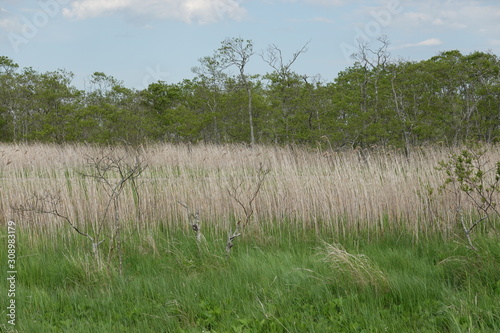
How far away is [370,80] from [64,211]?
14.0 m

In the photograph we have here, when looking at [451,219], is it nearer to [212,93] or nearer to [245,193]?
[245,193]

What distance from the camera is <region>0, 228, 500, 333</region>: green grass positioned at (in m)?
2.95

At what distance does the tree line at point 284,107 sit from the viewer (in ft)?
49.3

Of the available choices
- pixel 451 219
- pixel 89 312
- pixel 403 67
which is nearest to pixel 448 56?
pixel 403 67

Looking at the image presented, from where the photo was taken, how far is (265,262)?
4074 millimetres

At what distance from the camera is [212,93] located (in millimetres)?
21219

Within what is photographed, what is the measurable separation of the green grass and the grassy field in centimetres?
1
